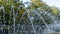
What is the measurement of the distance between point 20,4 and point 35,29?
2.24 m

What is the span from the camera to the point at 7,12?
1259 centimetres

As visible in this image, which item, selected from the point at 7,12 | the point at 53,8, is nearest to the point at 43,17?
the point at 53,8

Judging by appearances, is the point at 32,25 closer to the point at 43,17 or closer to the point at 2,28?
the point at 43,17

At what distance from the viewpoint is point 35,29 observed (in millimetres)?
12883

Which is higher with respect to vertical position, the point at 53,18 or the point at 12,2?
the point at 12,2

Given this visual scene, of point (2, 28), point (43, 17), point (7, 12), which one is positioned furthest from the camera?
point (43, 17)

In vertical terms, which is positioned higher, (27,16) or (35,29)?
(27,16)

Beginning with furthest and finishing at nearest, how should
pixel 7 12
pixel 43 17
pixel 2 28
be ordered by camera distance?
pixel 43 17
pixel 7 12
pixel 2 28

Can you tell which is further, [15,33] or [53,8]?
[53,8]

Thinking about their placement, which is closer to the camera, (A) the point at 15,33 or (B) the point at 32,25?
(A) the point at 15,33

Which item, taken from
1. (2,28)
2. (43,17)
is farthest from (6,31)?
(43,17)

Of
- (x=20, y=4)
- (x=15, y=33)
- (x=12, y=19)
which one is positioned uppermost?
(x=20, y=4)

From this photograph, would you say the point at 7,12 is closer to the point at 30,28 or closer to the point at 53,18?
the point at 30,28

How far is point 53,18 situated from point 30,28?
249 centimetres
